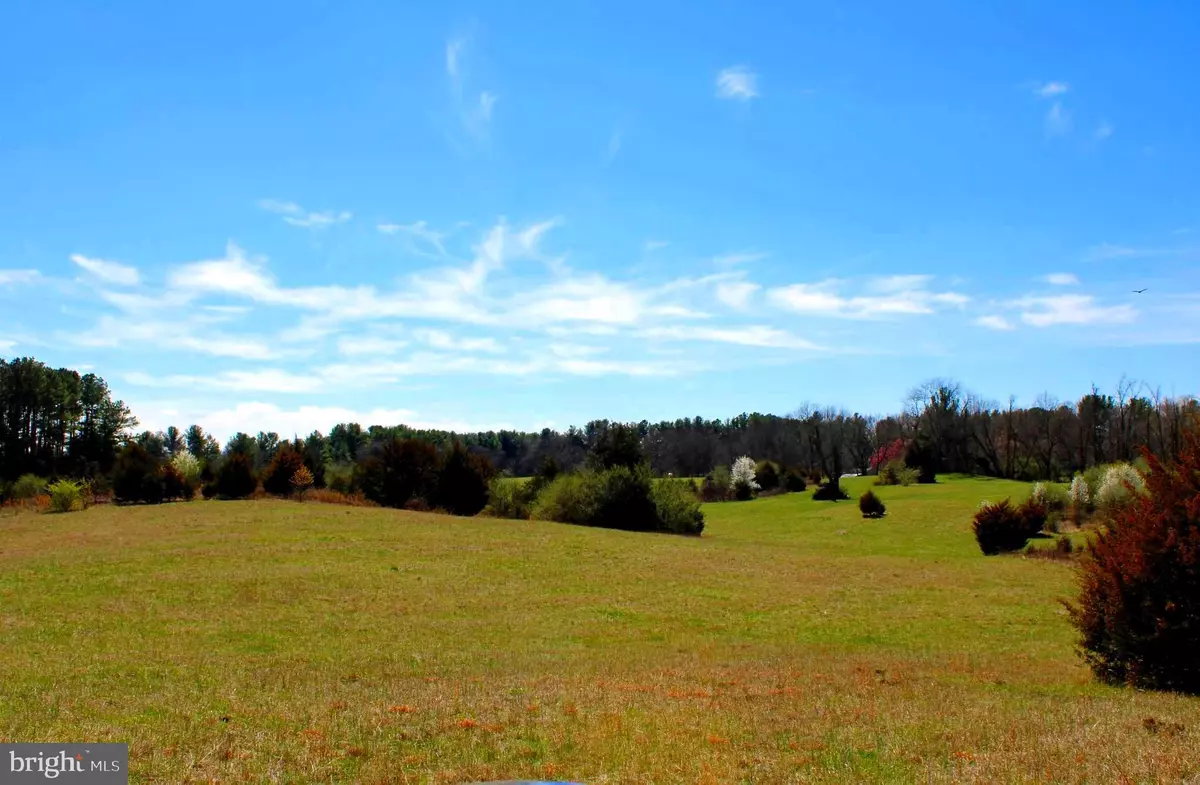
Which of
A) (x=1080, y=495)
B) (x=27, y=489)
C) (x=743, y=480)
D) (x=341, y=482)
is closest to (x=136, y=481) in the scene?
(x=27, y=489)

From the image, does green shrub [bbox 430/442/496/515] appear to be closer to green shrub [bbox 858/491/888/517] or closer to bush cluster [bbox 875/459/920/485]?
green shrub [bbox 858/491/888/517]

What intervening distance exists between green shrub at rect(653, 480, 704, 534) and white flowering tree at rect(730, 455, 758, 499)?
113 feet

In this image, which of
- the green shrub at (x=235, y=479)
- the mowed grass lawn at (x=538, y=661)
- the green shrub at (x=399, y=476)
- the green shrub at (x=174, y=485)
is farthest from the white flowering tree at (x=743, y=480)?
the green shrub at (x=174, y=485)

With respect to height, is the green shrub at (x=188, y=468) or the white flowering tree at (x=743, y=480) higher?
the green shrub at (x=188, y=468)

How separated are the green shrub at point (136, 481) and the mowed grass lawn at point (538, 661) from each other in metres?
12.8

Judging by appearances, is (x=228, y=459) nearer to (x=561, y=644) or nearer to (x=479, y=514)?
(x=479, y=514)

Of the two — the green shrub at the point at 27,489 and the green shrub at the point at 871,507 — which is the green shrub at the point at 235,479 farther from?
the green shrub at the point at 871,507

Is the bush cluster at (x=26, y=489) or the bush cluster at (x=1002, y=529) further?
the bush cluster at (x=26, y=489)

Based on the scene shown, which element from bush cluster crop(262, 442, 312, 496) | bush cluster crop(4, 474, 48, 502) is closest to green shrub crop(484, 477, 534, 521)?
bush cluster crop(262, 442, 312, 496)

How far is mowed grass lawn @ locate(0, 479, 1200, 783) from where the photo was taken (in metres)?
7.13

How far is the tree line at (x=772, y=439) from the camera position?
82688 mm

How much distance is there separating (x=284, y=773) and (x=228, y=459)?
49562 mm

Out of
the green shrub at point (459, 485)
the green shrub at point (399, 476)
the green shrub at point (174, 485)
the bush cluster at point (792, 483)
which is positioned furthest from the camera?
the bush cluster at point (792, 483)

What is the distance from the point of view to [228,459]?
51.9 metres
